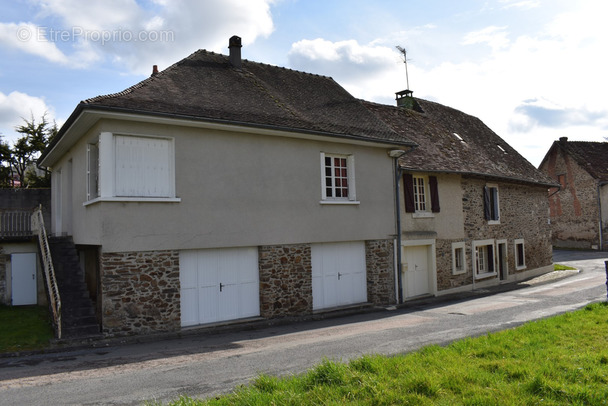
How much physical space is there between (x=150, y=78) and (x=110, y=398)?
8.77 m

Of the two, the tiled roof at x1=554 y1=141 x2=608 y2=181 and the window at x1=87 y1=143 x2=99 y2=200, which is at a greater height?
the tiled roof at x1=554 y1=141 x2=608 y2=181

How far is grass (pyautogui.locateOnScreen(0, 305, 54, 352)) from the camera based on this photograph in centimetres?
956

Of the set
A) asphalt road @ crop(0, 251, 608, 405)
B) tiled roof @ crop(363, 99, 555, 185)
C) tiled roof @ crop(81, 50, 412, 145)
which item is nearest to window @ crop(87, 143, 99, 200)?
tiled roof @ crop(81, 50, 412, 145)

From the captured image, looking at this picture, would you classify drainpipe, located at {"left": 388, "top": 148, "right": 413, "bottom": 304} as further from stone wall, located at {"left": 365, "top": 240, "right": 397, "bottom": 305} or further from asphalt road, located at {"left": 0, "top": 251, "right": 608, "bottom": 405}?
asphalt road, located at {"left": 0, "top": 251, "right": 608, "bottom": 405}

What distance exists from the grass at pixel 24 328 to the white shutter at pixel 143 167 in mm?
3436

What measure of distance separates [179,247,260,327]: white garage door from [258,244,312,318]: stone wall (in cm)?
22

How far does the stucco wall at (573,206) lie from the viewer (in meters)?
34.9

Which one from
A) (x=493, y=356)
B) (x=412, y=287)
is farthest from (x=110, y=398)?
(x=412, y=287)

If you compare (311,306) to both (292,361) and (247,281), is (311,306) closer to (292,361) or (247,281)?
(247,281)

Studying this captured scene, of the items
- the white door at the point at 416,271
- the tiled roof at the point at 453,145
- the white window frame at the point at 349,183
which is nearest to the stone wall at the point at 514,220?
the tiled roof at the point at 453,145

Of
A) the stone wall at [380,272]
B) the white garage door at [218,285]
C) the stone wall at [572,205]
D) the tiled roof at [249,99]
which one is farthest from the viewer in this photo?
the stone wall at [572,205]

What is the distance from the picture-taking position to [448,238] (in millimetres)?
17844

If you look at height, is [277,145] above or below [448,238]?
above

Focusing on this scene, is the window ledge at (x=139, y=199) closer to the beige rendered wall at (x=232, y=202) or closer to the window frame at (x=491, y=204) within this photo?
the beige rendered wall at (x=232, y=202)
